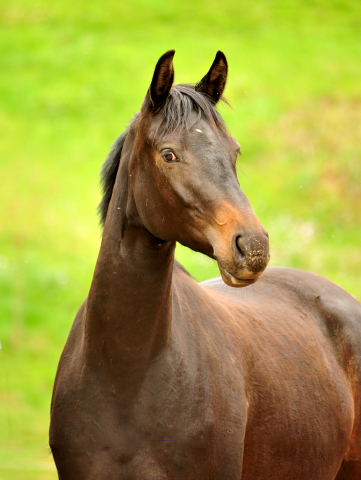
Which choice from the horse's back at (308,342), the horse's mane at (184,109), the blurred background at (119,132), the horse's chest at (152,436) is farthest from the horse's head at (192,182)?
the blurred background at (119,132)

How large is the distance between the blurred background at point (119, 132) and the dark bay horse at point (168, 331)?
438cm

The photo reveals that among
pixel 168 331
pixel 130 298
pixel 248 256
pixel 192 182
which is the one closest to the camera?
pixel 248 256

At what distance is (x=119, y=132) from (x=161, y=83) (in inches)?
491

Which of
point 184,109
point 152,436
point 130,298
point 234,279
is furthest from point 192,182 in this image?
point 152,436

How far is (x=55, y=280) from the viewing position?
11.7 m

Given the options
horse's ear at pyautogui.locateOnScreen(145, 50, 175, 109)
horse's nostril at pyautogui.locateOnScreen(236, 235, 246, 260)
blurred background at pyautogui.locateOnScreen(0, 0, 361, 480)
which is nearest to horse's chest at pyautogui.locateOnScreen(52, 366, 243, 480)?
horse's nostril at pyautogui.locateOnScreen(236, 235, 246, 260)

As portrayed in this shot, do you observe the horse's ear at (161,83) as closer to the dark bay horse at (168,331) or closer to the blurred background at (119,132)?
the dark bay horse at (168,331)

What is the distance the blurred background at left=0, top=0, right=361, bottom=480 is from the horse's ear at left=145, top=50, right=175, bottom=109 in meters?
5.33

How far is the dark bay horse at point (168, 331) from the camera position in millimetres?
2695

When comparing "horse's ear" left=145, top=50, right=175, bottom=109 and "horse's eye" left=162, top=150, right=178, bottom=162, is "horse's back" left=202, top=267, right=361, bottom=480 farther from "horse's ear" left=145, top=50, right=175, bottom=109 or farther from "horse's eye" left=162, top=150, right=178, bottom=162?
Result: "horse's ear" left=145, top=50, right=175, bottom=109

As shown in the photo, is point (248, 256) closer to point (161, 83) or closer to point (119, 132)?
point (161, 83)

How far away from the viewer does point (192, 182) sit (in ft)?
8.80

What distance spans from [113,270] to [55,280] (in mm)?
8962

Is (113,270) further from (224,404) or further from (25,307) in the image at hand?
(25,307)
